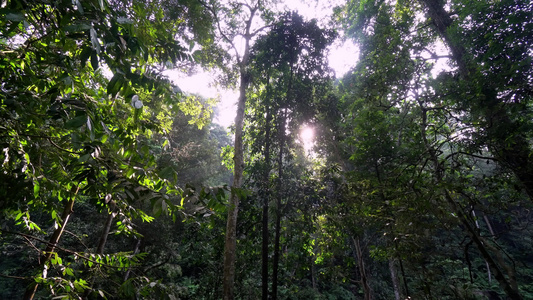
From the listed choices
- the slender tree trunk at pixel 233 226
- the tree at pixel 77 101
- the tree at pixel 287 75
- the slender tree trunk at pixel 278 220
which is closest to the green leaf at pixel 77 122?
the tree at pixel 77 101

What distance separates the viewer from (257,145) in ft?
21.8

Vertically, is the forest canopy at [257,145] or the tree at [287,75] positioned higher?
the tree at [287,75]

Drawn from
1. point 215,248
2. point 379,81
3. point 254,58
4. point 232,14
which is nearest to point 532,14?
point 379,81

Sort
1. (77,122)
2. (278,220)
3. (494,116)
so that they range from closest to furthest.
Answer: (77,122) → (494,116) → (278,220)

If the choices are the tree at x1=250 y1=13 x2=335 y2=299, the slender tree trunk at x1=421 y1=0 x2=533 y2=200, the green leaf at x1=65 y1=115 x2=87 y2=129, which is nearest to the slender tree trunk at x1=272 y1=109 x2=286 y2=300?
the tree at x1=250 y1=13 x2=335 y2=299

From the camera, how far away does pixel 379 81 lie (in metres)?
4.89

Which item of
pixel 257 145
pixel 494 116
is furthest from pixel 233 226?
pixel 494 116

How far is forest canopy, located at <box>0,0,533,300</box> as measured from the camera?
4.88 feet

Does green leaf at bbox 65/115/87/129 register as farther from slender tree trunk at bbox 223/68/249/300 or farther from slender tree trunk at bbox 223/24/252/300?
slender tree trunk at bbox 223/68/249/300

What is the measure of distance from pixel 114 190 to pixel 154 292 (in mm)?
1085

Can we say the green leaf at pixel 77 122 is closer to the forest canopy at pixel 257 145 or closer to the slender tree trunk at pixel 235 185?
the forest canopy at pixel 257 145

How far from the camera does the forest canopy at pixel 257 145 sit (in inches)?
58.6

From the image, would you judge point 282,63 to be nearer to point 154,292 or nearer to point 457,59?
point 457,59

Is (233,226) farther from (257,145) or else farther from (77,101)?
(77,101)
